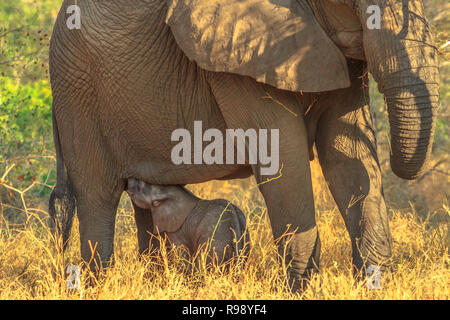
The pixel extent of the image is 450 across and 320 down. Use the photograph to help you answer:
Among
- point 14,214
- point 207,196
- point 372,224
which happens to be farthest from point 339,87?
point 14,214

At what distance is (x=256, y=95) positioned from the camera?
13.9 feet

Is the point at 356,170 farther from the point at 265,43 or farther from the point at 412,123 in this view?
the point at 265,43

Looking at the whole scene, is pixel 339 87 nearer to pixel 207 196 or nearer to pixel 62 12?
pixel 62 12

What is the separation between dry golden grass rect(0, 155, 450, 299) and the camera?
13.2 ft

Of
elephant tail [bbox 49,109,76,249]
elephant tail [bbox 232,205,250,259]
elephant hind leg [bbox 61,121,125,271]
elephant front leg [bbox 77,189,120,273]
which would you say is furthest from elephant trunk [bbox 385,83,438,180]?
elephant tail [bbox 49,109,76,249]

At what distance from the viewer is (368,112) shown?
4512 millimetres

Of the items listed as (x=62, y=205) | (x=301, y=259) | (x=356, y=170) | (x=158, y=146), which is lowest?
(x=301, y=259)

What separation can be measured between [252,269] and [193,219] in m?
0.60

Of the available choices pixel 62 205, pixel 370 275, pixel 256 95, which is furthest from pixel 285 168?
pixel 62 205

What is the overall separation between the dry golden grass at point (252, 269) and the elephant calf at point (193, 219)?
0.14 metres

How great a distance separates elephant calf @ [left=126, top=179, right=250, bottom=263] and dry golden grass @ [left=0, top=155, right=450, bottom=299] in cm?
14

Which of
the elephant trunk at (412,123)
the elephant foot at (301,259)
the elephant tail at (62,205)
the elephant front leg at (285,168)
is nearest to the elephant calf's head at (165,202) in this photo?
the elephant tail at (62,205)

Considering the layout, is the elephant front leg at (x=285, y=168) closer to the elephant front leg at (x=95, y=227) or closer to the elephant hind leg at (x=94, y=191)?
the elephant hind leg at (x=94, y=191)

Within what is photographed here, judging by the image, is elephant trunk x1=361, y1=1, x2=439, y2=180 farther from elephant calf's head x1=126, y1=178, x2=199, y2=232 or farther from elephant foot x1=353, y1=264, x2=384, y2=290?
elephant calf's head x1=126, y1=178, x2=199, y2=232
